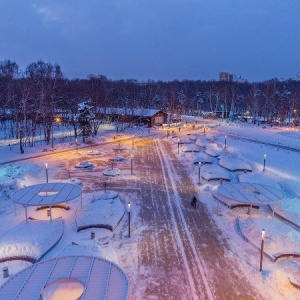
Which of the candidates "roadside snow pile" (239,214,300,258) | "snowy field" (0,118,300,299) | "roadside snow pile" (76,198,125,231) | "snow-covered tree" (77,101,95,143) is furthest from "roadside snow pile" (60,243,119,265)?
"snow-covered tree" (77,101,95,143)

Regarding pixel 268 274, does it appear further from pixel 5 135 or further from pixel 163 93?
pixel 163 93

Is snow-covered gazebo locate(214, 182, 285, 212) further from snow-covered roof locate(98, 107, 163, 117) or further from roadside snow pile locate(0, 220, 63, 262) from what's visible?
snow-covered roof locate(98, 107, 163, 117)

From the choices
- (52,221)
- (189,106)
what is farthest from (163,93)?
(52,221)

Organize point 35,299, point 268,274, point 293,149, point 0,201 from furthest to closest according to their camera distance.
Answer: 1. point 293,149
2. point 0,201
3. point 268,274
4. point 35,299

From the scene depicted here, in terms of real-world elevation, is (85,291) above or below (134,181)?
above

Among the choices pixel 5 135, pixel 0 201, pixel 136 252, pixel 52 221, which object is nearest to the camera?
pixel 136 252

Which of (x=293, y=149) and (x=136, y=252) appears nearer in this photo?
(x=136, y=252)

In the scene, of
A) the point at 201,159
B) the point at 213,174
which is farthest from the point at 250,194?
the point at 201,159
